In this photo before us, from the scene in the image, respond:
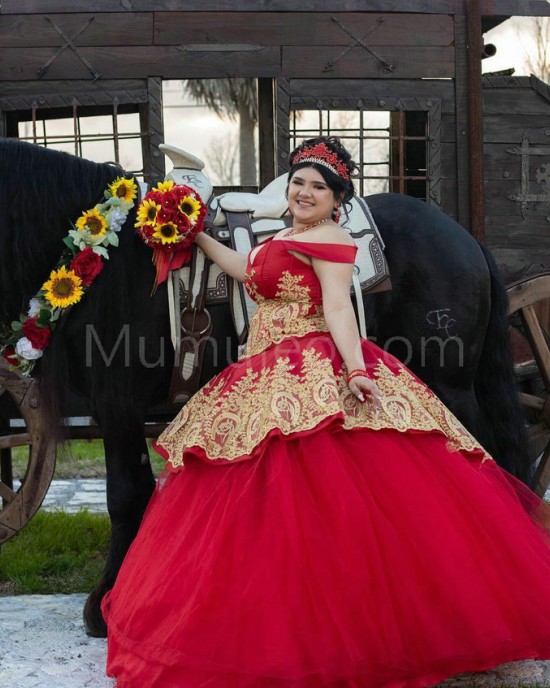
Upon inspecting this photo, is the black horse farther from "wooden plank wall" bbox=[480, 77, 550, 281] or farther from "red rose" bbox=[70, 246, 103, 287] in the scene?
"wooden plank wall" bbox=[480, 77, 550, 281]

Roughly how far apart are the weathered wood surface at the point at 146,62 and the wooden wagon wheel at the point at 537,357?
1.79 metres

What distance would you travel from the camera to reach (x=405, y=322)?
362 cm

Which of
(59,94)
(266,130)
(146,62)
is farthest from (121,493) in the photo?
(266,130)

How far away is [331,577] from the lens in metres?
2.46

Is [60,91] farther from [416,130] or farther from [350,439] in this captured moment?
[350,439]

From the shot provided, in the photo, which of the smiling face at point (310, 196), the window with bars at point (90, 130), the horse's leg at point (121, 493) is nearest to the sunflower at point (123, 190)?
the smiling face at point (310, 196)

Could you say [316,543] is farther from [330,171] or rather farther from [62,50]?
[62,50]

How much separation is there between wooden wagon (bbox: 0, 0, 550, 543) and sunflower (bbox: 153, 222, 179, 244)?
1638 millimetres

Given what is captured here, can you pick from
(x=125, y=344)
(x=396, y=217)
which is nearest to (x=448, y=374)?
(x=396, y=217)

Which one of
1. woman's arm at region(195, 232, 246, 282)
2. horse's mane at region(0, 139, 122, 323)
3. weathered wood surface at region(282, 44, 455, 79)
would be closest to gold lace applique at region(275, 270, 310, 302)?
woman's arm at region(195, 232, 246, 282)

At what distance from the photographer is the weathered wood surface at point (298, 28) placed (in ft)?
15.6

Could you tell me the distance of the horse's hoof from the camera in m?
3.27

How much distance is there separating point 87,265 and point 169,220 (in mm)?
349

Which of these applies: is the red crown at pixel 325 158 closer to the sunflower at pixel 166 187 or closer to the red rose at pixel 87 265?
the sunflower at pixel 166 187
